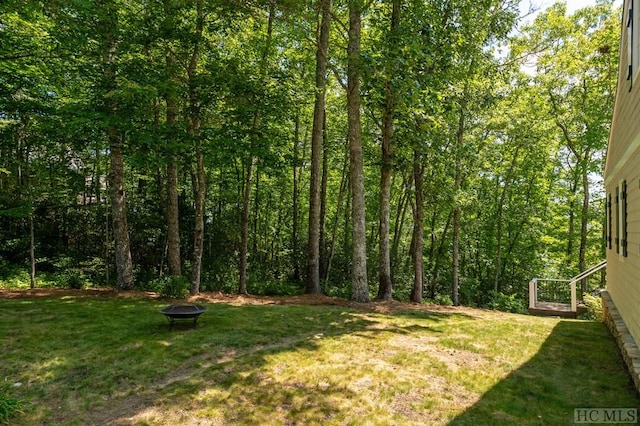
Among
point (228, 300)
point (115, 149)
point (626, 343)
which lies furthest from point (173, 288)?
point (626, 343)

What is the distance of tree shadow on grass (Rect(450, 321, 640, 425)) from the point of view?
399cm

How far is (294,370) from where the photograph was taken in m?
5.09

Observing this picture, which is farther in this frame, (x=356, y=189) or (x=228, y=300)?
(x=228, y=300)

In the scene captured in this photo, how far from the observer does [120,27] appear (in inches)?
357

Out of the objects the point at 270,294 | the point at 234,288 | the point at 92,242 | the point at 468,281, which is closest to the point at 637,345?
the point at 270,294

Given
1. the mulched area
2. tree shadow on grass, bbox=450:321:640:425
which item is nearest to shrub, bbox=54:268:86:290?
the mulched area

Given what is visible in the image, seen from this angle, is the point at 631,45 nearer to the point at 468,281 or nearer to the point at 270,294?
the point at 270,294

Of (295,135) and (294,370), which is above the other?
(295,135)

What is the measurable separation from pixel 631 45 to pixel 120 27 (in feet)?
33.8

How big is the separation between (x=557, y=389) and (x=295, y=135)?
14703mm

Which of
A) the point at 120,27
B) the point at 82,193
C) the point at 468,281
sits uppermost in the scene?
the point at 120,27

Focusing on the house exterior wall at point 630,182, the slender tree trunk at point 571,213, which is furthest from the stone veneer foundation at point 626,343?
the slender tree trunk at point 571,213
